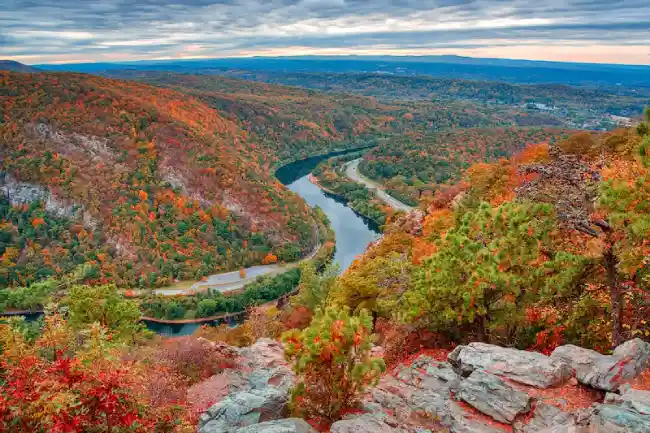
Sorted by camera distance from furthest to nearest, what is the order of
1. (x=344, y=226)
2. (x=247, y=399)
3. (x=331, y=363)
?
(x=344, y=226)
(x=247, y=399)
(x=331, y=363)

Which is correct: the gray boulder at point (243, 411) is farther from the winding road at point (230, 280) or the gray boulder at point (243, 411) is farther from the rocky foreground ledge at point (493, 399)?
the winding road at point (230, 280)

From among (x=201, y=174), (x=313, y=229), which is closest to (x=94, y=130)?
(x=201, y=174)

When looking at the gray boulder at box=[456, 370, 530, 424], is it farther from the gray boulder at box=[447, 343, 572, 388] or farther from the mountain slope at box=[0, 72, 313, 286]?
the mountain slope at box=[0, 72, 313, 286]

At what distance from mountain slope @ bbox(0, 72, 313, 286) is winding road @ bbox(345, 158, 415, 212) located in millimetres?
27184

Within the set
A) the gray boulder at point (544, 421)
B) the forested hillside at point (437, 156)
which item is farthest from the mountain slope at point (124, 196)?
the gray boulder at point (544, 421)

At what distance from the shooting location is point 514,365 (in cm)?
1445

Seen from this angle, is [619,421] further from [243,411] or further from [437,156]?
[437,156]

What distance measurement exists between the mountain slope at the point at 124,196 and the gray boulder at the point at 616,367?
81148 millimetres

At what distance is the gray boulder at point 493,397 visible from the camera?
43.1ft

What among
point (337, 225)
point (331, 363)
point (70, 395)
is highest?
point (70, 395)

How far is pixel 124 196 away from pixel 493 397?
9718cm

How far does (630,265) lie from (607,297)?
369 centimetres

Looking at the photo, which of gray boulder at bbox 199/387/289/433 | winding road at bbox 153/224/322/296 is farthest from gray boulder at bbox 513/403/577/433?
winding road at bbox 153/224/322/296

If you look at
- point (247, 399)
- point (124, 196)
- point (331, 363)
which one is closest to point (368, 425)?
point (331, 363)
